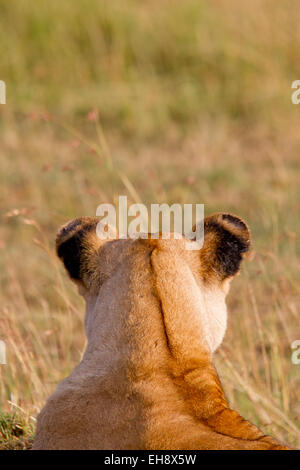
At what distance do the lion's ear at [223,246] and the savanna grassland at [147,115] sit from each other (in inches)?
105

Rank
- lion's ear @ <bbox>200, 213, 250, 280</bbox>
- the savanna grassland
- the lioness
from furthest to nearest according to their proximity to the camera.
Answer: the savanna grassland
lion's ear @ <bbox>200, 213, 250, 280</bbox>
the lioness

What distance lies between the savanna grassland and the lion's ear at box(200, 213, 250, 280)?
267 centimetres

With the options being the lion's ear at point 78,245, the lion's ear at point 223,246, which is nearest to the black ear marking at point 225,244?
the lion's ear at point 223,246

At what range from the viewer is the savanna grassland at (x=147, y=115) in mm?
7617

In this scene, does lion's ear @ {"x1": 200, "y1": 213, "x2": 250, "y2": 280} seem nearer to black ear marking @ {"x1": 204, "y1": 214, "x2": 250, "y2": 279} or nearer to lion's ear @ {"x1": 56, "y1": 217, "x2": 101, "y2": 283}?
black ear marking @ {"x1": 204, "y1": 214, "x2": 250, "y2": 279}

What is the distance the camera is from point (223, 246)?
9.64 feet

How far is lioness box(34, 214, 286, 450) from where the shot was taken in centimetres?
237

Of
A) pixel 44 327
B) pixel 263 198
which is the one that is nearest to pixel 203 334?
pixel 44 327

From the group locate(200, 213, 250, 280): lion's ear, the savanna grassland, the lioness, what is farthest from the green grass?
the savanna grassland

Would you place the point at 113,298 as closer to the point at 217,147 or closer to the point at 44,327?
the point at 44,327

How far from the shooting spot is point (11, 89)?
1084 centimetres

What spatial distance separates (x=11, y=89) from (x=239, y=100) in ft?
9.63

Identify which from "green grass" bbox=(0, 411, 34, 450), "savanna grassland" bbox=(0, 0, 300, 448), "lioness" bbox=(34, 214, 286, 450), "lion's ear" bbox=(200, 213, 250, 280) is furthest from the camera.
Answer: "savanna grassland" bbox=(0, 0, 300, 448)

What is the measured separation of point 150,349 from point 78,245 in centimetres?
57
